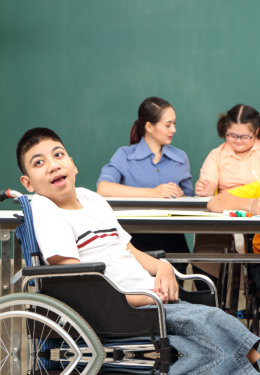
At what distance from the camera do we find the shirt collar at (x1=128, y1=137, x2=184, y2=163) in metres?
3.75

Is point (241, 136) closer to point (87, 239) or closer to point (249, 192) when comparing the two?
point (249, 192)

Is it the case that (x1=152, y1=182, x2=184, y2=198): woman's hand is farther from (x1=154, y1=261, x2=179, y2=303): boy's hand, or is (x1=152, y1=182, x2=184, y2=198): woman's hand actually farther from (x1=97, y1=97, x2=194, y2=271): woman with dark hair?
(x1=154, y1=261, x2=179, y2=303): boy's hand

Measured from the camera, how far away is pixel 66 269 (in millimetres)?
1599

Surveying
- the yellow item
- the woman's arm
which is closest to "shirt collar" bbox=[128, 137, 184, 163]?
the woman's arm

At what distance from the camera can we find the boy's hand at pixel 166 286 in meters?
1.84

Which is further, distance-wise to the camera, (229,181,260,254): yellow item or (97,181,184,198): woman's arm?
(97,181,184,198): woman's arm

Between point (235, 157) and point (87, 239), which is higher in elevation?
point (235, 157)

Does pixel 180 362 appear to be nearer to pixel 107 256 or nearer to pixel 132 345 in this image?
pixel 132 345

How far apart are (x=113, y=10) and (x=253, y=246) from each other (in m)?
3.33

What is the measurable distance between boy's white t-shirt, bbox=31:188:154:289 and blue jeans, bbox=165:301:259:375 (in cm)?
25

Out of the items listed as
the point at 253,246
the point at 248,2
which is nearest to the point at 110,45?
the point at 248,2

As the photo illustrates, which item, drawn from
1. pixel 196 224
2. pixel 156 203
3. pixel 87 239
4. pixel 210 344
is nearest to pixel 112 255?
pixel 87 239

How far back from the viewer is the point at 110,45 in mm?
5551

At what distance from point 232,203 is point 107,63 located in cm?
317
